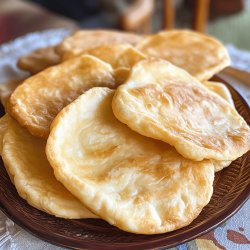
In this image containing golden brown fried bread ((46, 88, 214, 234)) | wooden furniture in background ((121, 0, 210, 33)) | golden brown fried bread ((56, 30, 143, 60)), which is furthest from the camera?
wooden furniture in background ((121, 0, 210, 33))

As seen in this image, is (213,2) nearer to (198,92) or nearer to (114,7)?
(114,7)

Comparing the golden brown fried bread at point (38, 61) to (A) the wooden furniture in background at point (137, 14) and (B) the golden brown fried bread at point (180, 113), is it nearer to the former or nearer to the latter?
(B) the golden brown fried bread at point (180, 113)

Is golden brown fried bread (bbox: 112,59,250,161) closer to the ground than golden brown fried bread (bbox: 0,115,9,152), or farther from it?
farther from it

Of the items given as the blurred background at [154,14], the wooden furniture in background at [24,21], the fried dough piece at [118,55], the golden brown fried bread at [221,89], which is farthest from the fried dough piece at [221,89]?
the blurred background at [154,14]

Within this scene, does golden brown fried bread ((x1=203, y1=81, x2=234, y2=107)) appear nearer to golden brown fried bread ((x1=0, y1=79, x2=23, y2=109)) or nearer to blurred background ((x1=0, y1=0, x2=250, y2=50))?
golden brown fried bread ((x1=0, y1=79, x2=23, y2=109))

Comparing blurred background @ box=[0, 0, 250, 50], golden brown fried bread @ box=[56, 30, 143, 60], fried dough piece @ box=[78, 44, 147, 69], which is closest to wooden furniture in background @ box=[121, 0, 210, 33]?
blurred background @ box=[0, 0, 250, 50]
